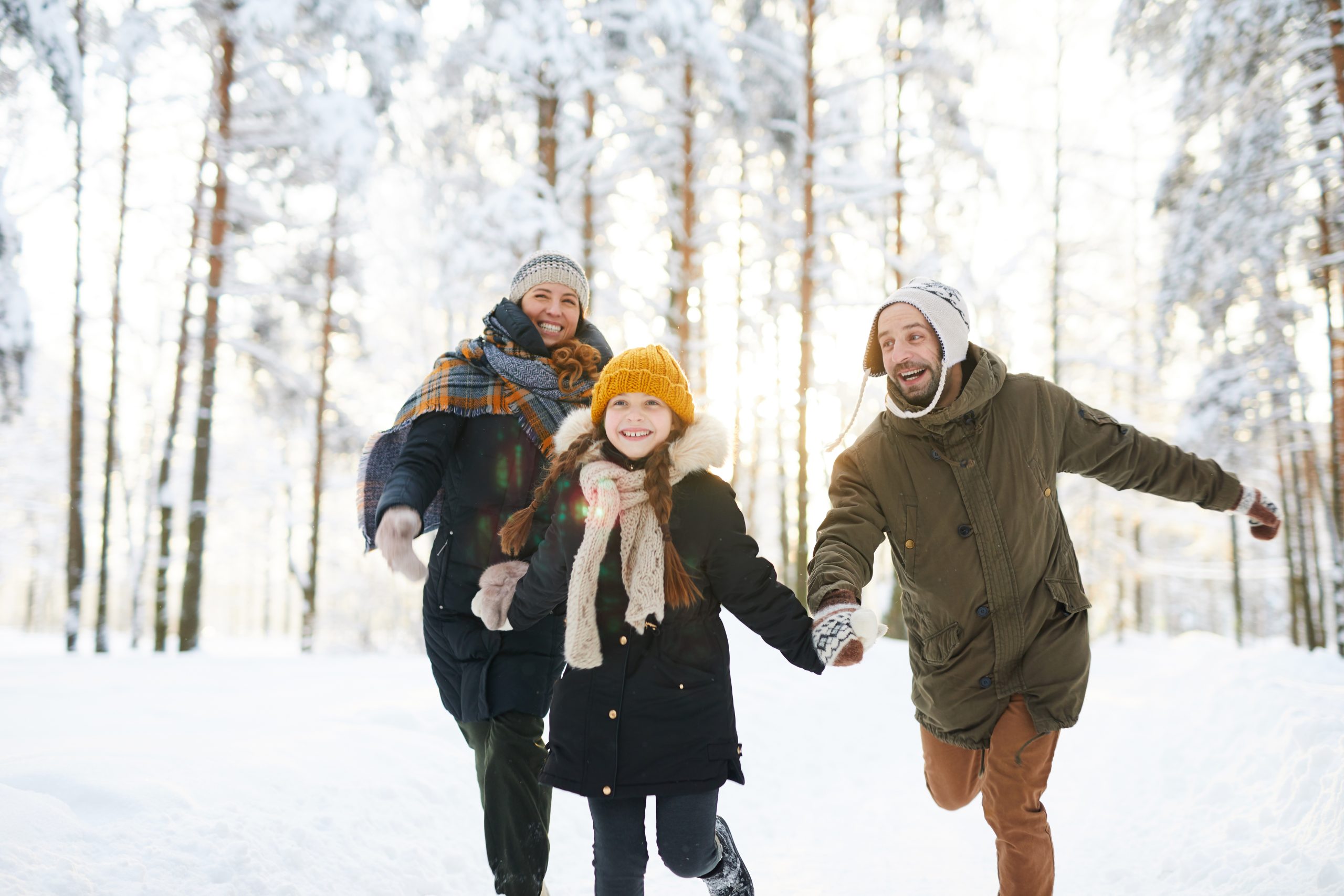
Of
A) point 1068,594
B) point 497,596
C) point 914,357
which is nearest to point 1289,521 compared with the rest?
point 1068,594

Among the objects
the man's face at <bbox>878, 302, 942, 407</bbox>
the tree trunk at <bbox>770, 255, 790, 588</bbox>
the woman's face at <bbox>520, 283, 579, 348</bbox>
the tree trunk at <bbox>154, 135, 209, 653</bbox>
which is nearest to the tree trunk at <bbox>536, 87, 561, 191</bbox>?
the tree trunk at <bbox>154, 135, 209, 653</bbox>

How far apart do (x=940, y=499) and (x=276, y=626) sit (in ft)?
207

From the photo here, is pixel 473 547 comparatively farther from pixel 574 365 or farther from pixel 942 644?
pixel 942 644

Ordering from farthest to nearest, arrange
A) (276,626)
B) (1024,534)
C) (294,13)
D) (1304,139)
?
(276,626) < (294,13) < (1304,139) < (1024,534)

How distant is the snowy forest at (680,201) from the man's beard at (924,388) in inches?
316

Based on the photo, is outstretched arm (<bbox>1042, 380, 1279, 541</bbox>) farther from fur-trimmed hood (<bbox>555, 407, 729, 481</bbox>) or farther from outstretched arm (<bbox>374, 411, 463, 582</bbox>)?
outstretched arm (<bbox>374, 411, 463, 582</bbox>)

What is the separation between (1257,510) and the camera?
3.50m

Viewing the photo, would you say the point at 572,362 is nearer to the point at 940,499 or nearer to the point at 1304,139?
the point at 940,499

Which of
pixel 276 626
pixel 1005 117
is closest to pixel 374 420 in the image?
pixel 1005 117

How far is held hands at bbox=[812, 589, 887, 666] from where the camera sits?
2.72m

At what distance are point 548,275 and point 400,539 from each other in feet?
4.50

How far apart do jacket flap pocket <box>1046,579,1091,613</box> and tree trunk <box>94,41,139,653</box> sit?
14.3 m

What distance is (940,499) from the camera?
3334 millimetres

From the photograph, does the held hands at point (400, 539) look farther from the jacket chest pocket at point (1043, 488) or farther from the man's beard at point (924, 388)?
the jacket chest pocket at point (1043, 488)
